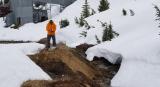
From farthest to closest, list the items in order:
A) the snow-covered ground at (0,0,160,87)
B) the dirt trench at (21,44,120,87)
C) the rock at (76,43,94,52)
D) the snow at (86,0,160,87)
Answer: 1. the rock at (76,43,94,52)
2. the dirt trench at (21,44,120,87)
3. the snow-covered ground at (0,0,160,87)
4. the snow at (86,0,160,87)

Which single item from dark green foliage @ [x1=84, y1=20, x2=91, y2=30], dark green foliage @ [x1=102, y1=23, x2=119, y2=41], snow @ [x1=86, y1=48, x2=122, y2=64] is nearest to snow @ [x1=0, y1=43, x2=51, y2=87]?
snow @ [x1=86, y1=48, x2=122, y2=64]

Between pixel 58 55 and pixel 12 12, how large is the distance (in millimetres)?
28603

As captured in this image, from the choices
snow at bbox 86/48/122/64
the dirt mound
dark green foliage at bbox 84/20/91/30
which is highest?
the dirt mound

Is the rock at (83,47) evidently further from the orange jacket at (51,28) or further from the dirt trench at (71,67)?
the dirt trench at (71,67)

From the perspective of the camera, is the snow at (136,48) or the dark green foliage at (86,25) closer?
the snow at (136,48)

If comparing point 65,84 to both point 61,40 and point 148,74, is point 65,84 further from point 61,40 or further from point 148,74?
point 61,40

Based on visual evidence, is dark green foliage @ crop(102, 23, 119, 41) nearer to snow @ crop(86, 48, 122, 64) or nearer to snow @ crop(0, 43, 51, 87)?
snow @ crop(86, 48, 122, 64)

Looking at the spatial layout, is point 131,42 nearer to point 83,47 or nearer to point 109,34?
point 109,34

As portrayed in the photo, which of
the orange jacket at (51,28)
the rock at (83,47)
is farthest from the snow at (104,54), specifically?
the orange jacket at (51,28)

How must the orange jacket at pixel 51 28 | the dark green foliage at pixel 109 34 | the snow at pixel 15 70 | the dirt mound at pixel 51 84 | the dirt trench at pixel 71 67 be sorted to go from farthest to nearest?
the dark green foliage at pixel 109 34
the orange jacket at pixel 51 28
the dirt trench at pixel 71 67
the snow at pixel 15 70
the dirt mound at pixel 51 84

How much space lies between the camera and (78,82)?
15.9 metres

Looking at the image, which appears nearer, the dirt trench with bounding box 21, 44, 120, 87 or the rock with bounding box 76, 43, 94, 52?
the dirt trench with bounding box 21, 44, 120, 87

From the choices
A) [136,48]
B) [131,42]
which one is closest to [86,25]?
[131,42]

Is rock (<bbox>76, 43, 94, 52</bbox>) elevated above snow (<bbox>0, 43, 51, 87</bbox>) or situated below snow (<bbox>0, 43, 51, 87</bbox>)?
below
